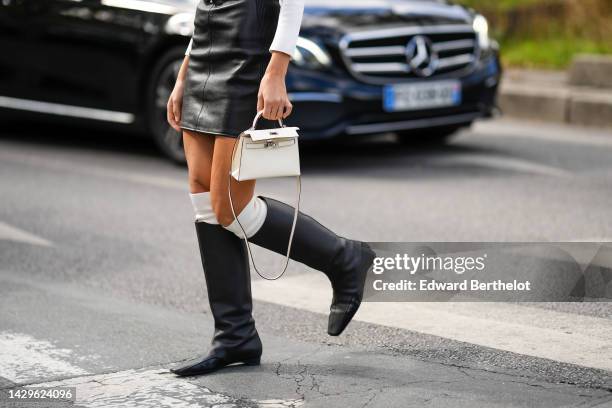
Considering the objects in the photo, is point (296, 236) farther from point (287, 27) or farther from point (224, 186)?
point (287, 27)

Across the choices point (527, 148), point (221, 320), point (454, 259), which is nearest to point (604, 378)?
point (221, 320)

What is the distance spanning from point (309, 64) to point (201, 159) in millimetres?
4161

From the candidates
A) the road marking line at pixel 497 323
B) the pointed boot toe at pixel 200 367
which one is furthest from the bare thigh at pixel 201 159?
the road marking line at pixel 497 323

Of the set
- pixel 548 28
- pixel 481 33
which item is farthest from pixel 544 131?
pixel 548 28

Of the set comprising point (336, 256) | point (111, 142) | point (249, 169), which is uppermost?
point (249, 169)

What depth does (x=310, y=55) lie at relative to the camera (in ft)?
26.8

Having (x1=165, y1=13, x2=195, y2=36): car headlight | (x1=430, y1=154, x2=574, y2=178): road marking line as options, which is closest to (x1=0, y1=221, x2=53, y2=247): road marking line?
(x1=165, y1=13, x2=195, y2=36): car headlight

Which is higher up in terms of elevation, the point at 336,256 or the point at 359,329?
the point at 336,256

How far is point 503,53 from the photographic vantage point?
12961 millimetres

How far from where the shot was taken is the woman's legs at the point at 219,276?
4062mm

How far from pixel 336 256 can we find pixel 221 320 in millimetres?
416

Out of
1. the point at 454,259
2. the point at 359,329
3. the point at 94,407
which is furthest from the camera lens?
the point at 454,259

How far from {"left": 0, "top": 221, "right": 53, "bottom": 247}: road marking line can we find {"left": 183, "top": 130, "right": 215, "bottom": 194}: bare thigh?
2.32 m

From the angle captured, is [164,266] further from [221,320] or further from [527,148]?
[527,148]
